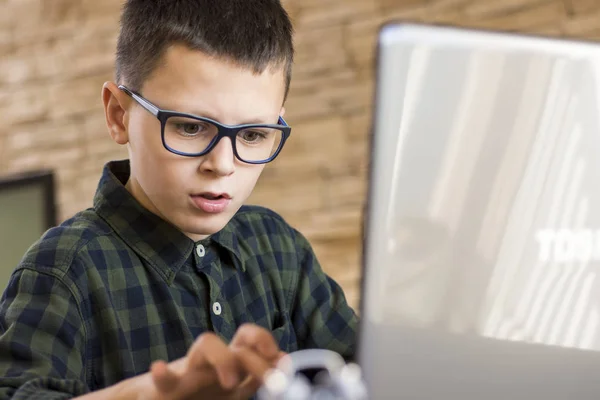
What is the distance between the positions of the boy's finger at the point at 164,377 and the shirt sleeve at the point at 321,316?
0.45 metres

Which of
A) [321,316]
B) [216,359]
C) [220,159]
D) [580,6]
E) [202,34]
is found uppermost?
[580,6]

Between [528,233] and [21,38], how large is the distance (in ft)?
7.15

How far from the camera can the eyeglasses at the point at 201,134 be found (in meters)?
0.80

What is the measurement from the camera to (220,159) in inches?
31.8

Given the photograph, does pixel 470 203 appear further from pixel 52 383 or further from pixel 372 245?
pixel 52 383

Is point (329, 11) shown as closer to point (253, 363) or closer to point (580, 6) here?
point (580, 6)

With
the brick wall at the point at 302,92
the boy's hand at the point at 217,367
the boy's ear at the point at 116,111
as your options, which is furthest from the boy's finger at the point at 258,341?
the brick wall at the point at 302,92

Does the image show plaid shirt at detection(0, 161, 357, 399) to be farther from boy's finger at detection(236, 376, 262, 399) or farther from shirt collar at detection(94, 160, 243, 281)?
boy's finger at detection(236, 376, 262, 399)

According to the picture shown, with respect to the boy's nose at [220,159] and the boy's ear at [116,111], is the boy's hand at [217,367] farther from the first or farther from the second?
the boy's ear at [116,111]

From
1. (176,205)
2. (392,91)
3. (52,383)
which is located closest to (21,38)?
(176,205)

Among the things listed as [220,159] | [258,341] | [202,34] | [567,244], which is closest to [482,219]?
[567,244]

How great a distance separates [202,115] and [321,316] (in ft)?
1.11

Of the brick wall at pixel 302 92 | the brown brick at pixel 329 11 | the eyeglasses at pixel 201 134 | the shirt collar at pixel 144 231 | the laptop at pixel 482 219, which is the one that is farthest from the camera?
the brown brick at pixel 329 11

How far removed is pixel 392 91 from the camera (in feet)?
1.69
